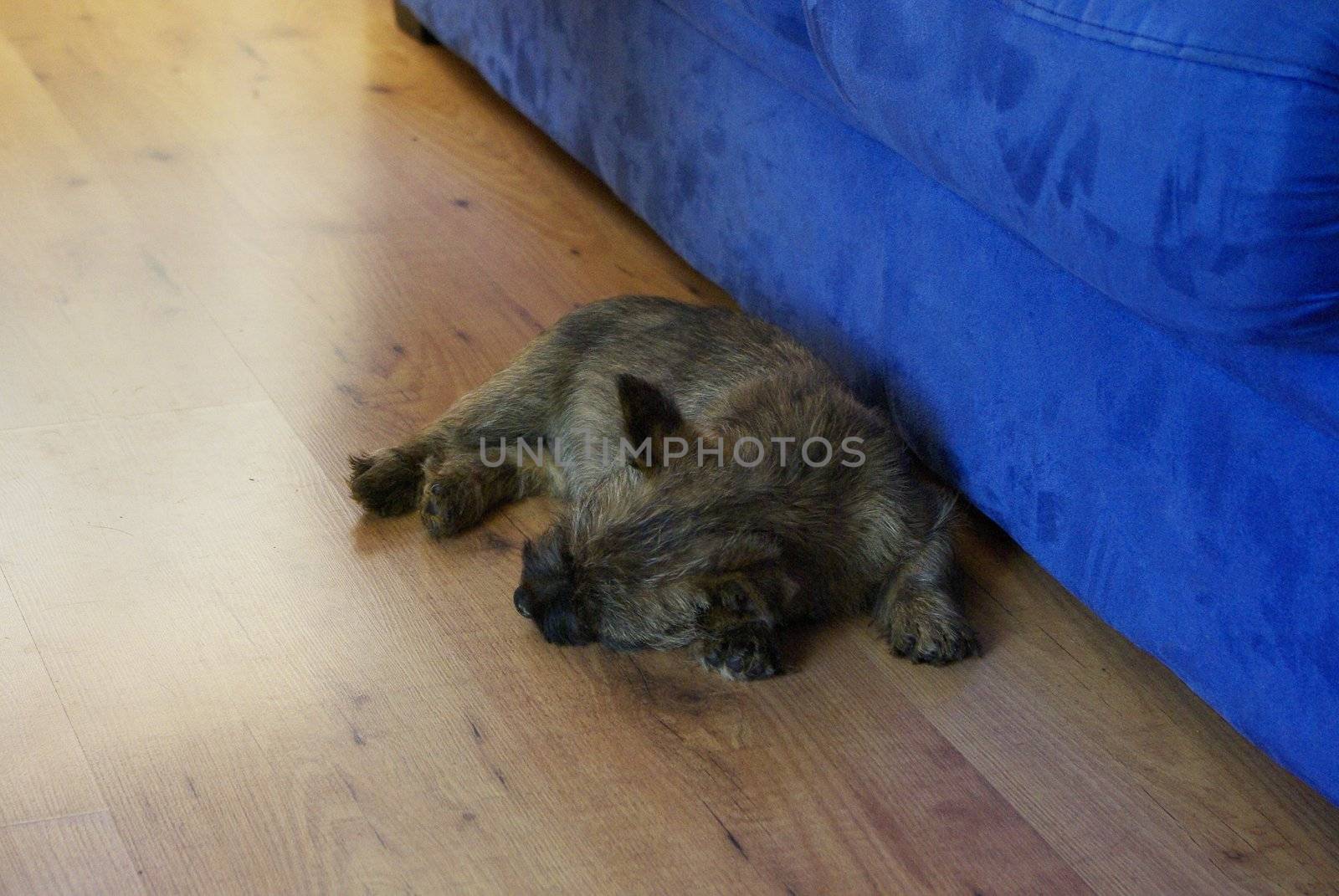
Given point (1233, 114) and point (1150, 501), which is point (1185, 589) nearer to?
point (1150, 501)

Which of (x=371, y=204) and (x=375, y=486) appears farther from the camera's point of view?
(x=371, y=204)

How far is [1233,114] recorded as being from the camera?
4.96ft

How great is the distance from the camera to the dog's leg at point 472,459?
7.86 feet

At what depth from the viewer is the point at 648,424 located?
204 centimetres

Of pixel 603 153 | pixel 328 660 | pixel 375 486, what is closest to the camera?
pixel 328 660

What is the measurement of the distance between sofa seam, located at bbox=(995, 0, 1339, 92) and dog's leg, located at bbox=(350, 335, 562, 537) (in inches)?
43.8

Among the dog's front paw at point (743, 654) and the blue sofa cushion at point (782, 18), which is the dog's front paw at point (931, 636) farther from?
the blue sofa cushion at point (782, 18)

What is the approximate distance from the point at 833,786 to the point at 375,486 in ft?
3.17

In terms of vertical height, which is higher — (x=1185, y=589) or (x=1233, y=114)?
(x=1233, y=114)

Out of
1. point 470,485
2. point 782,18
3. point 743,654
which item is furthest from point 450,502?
point 782,18

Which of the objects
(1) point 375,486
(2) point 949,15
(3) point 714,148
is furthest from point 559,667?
(3) point 714,148

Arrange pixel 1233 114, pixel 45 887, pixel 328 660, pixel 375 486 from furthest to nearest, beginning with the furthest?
pixel 375 486
pixel 328 660
pixel 45 887
pixel 1233 114

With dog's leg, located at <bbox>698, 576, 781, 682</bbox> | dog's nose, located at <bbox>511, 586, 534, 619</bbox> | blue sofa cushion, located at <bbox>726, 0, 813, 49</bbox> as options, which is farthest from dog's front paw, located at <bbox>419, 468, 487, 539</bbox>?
blue sofa cushion, located at <bbox>726, 0, 813, 49</bbox>

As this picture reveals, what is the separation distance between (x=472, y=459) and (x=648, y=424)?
564mm
